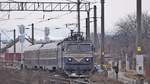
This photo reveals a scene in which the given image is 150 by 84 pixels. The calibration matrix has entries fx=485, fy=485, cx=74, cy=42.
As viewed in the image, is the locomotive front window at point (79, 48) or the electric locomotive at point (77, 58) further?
the locomotive front window at point (79, 48)

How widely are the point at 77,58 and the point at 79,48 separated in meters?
0.88

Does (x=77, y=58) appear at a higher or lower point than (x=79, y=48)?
lower

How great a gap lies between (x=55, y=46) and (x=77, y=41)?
347 centimetres

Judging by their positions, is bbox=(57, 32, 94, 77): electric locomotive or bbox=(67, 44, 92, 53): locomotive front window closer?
bbox=(57, 32, 94, 77): electric locomotive

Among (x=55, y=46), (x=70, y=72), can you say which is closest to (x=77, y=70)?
(x=70, y=72)

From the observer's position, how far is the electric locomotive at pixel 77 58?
35.0 metres

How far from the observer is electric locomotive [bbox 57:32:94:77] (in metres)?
35.0

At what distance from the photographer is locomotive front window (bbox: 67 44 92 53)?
116 feet

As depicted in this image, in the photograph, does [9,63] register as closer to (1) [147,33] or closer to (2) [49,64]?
(1) [147,33]

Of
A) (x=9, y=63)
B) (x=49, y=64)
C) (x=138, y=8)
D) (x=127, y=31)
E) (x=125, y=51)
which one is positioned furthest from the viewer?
(x=127, y=31)

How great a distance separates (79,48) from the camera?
3544 centimetres

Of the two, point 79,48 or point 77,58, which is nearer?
point 77,58

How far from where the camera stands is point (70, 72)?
35.3 m

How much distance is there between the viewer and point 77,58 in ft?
115
